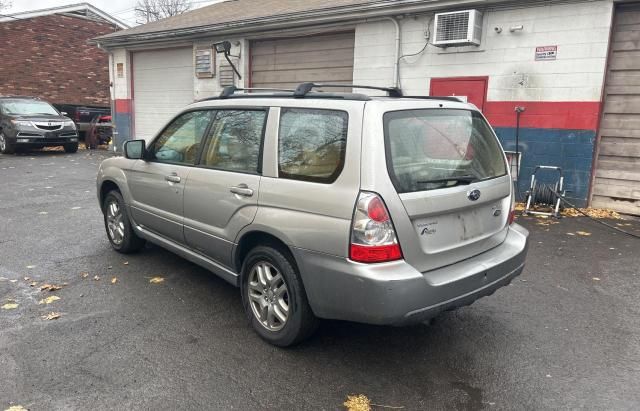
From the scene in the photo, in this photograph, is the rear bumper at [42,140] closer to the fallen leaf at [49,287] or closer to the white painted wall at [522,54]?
the white painted wall at [522,54]

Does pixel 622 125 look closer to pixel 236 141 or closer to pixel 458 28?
pixel 458 28

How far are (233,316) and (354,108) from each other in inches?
75.2

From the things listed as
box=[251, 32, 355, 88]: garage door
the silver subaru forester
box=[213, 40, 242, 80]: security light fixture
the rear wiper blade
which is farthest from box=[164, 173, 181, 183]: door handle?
box=[213, 40, 242, 80]: security light fixture

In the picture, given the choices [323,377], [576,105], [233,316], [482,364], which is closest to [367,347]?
[323,377]

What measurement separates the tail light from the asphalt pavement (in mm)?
812

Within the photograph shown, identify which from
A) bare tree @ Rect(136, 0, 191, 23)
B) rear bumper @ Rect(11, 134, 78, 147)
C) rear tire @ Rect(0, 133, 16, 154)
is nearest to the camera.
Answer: rear bumper @ Rect(11, 134, 78, 147)

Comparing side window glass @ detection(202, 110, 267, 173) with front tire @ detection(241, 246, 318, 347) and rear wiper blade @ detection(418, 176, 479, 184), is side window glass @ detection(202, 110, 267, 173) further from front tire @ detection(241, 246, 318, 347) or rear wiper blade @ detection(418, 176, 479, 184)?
rear wiper blade @ detection(418, 176, 479, 184)

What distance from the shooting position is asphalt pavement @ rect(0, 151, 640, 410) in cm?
286

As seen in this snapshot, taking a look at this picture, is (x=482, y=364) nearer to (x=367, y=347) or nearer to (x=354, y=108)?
(x=367, y=347)

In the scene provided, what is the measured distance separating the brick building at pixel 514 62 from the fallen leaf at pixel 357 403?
6.61 m

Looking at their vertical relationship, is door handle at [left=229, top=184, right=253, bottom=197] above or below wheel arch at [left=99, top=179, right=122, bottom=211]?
above

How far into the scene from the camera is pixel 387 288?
2723 mm

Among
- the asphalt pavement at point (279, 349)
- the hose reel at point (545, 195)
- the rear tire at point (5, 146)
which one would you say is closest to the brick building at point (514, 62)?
the hose reel at point (545, 195)

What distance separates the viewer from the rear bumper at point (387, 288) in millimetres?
2746
